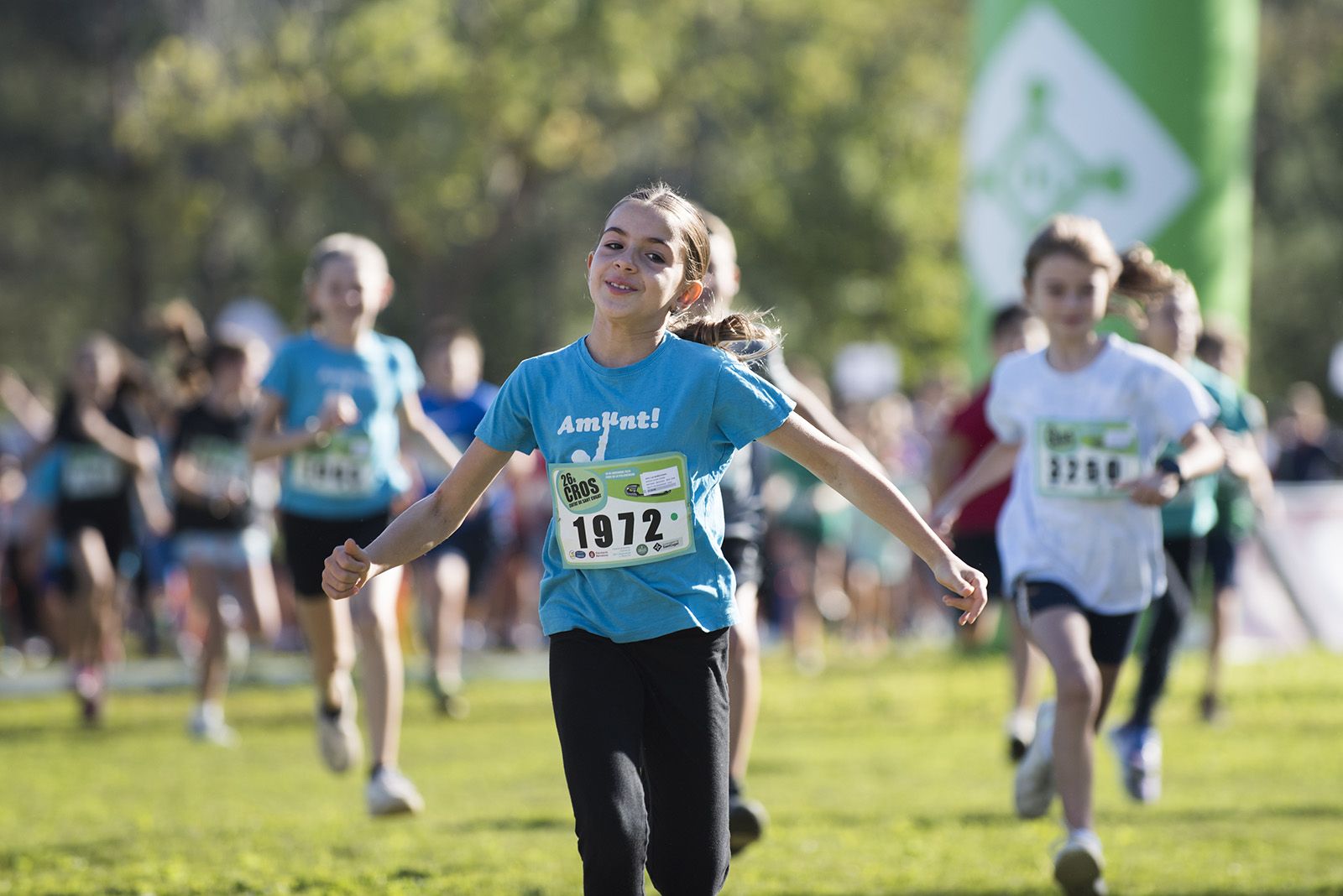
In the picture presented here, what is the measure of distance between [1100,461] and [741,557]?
4.51ft

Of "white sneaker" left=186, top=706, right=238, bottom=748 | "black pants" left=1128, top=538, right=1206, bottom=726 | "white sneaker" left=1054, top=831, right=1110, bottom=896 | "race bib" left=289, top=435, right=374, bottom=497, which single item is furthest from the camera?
"white sneaker" left=186, top=706, right=238, bottom=748

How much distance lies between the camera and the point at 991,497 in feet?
30.2

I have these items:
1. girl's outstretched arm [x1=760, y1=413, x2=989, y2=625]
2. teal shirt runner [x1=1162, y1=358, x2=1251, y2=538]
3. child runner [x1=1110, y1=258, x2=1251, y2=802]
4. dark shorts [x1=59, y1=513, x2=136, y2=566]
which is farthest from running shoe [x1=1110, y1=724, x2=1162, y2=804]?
dark shorts [x1=59, y1=513, x2=136, y2=566]

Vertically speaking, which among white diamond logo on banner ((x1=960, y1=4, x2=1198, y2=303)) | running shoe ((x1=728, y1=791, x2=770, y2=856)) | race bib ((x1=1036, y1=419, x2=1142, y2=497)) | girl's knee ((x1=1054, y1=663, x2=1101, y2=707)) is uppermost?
white diamond logo on banner ((x1=960, y1=4, x2=1198, y2=303))

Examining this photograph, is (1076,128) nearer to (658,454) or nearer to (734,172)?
(658,454)

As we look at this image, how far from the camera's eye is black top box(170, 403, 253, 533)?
1095cm

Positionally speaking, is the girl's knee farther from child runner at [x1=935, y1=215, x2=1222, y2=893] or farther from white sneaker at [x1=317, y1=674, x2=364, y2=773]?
white sneaker at [x1=317, y1=674, x2=364, y2=773]

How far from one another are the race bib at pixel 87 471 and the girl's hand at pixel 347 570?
7931 mm

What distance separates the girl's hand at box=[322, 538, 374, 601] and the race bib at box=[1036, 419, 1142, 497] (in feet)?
9.07

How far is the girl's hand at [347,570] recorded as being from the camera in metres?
3.99

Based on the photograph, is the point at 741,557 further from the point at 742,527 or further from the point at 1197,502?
the point at 1197,502

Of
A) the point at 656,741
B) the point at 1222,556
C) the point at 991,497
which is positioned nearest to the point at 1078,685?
the point at 656,741

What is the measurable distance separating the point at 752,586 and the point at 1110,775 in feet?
11.6

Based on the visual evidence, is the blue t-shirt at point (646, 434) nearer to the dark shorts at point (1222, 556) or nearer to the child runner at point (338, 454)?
the child runner at point (338, 454)
